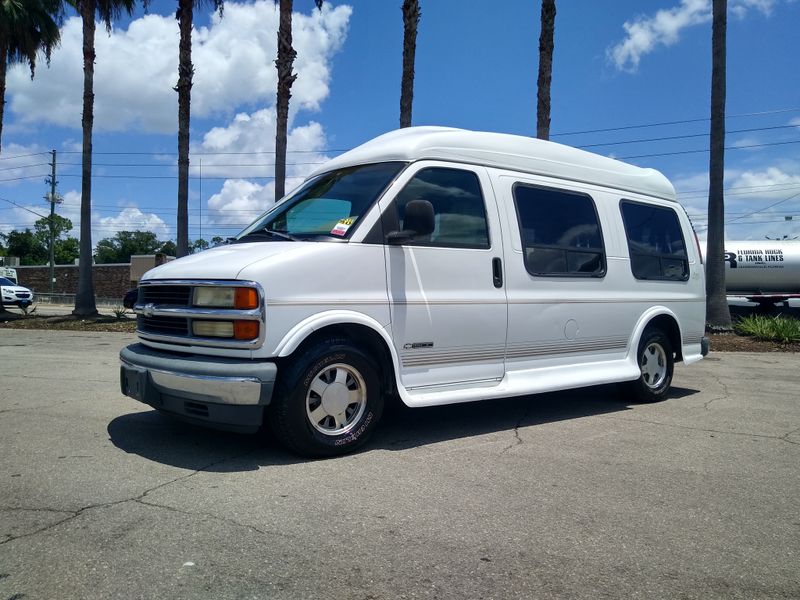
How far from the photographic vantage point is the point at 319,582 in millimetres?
2871

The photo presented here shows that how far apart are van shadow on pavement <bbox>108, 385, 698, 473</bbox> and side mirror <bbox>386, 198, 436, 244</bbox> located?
1.65 metres

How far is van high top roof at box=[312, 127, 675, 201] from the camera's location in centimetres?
541

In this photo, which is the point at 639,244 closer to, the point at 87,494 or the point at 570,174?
the point at 570,174

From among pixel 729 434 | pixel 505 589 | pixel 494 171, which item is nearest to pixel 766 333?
pixel 729 434

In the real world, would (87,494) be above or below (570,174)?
below

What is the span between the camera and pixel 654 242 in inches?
295

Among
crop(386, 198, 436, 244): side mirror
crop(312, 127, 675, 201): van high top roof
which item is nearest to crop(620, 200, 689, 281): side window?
crop(312, 127, 675, 201): van high top roof

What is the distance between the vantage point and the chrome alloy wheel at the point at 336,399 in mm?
4617

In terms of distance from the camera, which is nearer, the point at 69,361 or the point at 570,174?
the point at 570,174

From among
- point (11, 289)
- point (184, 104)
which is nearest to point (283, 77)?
point (184, 104)

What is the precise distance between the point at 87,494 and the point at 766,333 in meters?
14.6

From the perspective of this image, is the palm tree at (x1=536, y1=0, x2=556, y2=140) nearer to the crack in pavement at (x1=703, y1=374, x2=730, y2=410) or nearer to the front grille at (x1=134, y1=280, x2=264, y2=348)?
the crack in pavement at (x1=703, y1=374, x2=730, y2=410)

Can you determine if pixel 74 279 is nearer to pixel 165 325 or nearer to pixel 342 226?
pixel 165 325

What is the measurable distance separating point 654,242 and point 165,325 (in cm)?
544
